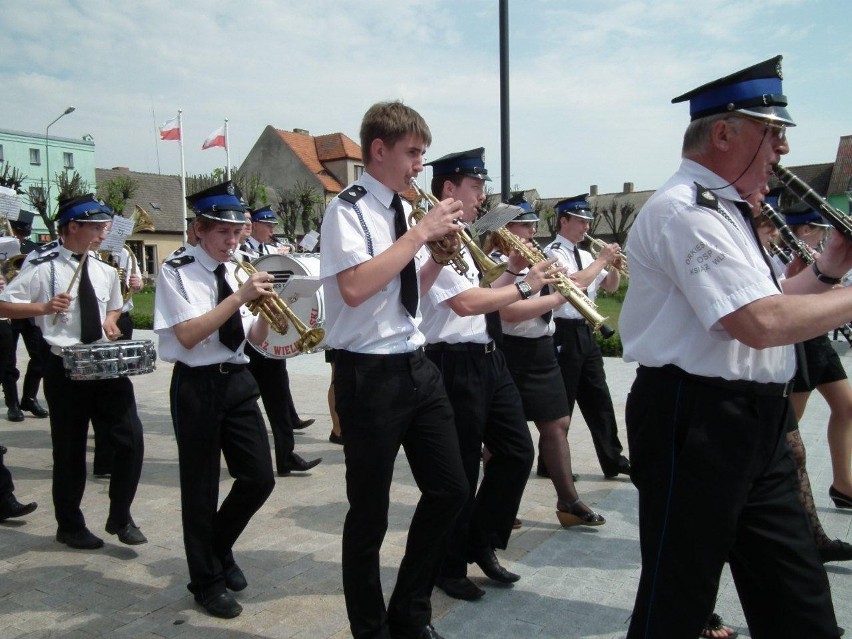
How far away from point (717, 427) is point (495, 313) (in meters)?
1.95

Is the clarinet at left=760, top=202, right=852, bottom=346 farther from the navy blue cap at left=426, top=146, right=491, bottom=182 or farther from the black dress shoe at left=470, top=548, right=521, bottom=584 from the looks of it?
the black dress shoe at left=470, top=548, right=521, bottom=584

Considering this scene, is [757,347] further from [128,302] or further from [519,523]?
[128,302]

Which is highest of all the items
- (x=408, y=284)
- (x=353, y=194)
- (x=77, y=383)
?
(x=353, y=194)

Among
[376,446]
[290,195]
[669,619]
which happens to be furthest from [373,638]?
[290,195]

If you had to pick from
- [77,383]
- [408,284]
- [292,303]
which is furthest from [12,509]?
[408,284]

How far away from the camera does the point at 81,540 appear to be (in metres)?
4.82

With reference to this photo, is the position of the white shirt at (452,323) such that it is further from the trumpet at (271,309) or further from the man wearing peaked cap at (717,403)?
the man wearing peaked cap at (717,403)

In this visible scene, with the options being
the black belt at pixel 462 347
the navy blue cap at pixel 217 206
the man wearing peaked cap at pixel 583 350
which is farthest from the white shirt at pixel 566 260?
the navy blue cap at pixel 217 206

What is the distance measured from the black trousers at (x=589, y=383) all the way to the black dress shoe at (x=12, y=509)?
13.3 ft

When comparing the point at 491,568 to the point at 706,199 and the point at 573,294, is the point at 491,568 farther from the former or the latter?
the point at 706,199

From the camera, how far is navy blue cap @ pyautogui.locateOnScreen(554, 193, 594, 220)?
628 cm

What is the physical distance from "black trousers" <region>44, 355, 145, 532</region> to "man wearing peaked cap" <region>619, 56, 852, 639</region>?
141 inches

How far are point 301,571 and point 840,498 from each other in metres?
3.64

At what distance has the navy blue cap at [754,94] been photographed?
235 cm
